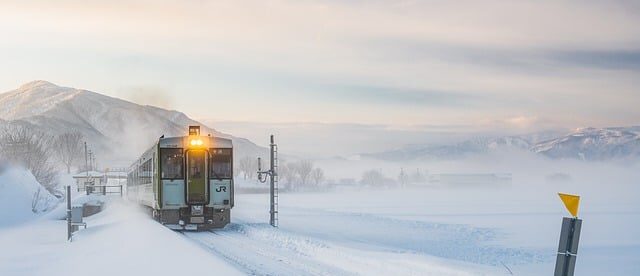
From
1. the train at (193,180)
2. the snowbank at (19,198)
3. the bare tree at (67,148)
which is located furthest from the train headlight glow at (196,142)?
the bare tree at (67,148)

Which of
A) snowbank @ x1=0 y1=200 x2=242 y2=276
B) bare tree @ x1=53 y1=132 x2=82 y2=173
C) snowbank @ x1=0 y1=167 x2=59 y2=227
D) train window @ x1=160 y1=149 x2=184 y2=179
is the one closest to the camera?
snowbank @ x1=0 y1=200 x2=242 y2=276

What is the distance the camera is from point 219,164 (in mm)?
30766

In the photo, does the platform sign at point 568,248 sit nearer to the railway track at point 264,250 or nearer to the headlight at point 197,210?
the railway track at point 264,250

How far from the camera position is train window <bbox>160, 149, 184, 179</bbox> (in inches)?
1184

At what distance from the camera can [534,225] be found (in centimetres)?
5003

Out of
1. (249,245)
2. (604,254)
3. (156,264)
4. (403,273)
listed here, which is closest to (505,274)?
(403,273)

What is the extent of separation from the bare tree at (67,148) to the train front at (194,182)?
153853 millimetres

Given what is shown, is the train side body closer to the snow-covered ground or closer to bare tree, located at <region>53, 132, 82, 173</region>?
the snow-covered ground

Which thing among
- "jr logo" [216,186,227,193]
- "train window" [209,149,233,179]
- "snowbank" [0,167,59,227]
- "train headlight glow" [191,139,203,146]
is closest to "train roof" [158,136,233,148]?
"train headlight glow" [191,139,203,146]

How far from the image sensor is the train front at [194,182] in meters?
30.1

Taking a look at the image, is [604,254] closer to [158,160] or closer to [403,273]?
A: [403,273]

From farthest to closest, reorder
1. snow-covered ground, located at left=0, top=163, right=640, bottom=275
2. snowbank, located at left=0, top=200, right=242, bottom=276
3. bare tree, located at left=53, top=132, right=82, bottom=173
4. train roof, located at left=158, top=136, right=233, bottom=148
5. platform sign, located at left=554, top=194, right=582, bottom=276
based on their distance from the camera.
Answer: bare tree, located at left=53, top=132, right=82, bottom=173
train roof, located at left=158, top=136, right=233, bottom=148
snow-covered ground, located at left=0, top=163, right=640, bottom=275
snowbank, located at left=0, top=200, right=242, bottom=276
platform sign, located at left=554, top=194, right=582, bottom=276

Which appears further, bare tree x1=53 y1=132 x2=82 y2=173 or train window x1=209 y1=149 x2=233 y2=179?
bare tree x1=53 y1=132 x2=82 y2=173

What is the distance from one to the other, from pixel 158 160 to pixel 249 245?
26.0 feet
